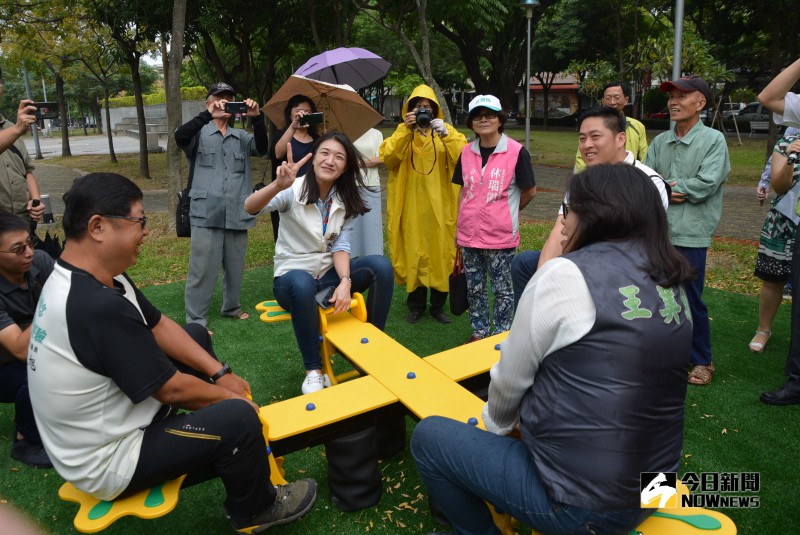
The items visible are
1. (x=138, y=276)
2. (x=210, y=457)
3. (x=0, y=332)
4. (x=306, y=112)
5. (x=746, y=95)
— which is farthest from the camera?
(x=746, y=95)

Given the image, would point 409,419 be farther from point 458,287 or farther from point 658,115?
point 658,115

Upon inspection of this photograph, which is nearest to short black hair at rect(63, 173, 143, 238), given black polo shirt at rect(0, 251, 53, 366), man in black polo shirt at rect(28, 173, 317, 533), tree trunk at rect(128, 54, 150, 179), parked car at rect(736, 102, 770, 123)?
man in black polo shirt at rect(28, 173, 317, 533)

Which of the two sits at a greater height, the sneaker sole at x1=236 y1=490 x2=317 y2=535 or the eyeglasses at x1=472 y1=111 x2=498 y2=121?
the eyeglasses at x1=472 y1=111 x2=498 y2=121

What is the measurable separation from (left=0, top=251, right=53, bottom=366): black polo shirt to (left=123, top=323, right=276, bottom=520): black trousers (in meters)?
1.37

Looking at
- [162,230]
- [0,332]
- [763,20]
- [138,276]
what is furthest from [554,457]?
[763,20]

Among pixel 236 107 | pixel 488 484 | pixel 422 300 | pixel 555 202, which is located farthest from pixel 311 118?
pixel 555 202

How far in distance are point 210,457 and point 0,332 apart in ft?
4.59

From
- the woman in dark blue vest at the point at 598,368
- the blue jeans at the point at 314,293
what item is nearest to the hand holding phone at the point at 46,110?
the blue jeans at the point at 314,293

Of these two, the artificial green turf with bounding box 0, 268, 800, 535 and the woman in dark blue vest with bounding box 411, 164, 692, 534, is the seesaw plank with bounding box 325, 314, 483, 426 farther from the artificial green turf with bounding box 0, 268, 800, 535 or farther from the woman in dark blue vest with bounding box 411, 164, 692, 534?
the woman in dark blue vest with bounding box 411, 164, 692, 534

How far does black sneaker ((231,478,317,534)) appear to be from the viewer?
2.24 metres

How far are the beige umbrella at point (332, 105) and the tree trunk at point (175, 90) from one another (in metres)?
2.59

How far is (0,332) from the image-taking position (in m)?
2.72

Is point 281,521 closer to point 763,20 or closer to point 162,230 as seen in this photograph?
point 162,230

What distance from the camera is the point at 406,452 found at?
302 cm
